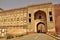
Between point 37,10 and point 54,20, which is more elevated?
point 37,10

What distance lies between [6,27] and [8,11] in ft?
11.6

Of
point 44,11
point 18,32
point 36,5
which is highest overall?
point 36,5

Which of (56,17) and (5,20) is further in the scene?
(5,20)

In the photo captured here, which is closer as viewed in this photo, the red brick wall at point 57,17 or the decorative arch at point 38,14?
the red brick wall at point 57,17

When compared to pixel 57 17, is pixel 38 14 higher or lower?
higher

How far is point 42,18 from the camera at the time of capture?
67.2ft

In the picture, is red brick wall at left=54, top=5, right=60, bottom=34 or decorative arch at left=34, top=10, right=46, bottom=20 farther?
decorative arch at left=34, top=10, right=46, bottom=20

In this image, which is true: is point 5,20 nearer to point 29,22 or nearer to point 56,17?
point 29,22

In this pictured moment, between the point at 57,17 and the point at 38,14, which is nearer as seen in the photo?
the point at 57,17

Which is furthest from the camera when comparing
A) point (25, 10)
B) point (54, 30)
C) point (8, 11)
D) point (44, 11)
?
point (8, 11)

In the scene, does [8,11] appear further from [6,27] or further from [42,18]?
[42,18]

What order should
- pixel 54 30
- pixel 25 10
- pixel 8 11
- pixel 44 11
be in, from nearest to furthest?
pixel 54 30
pixel 44 11
pixel 25 10
pixel 8 11

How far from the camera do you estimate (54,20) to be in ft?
61.0

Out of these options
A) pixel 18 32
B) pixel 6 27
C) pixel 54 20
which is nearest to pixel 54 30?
pixel 54 20
